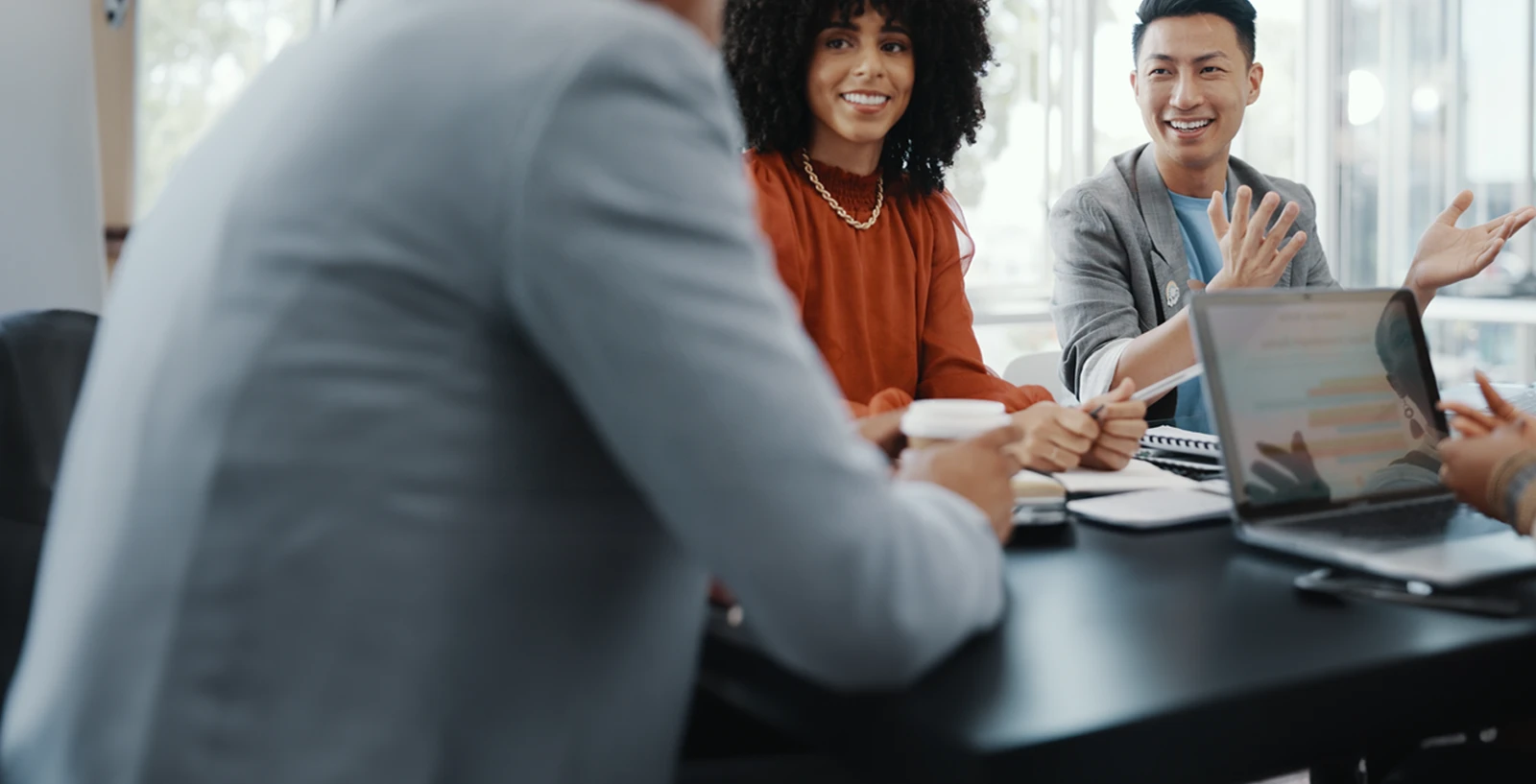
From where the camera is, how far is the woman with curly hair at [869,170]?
6.06 ft

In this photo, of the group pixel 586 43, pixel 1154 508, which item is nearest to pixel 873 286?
pixel 1154 508

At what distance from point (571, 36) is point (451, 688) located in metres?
0.34

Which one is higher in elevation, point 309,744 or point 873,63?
point 873,63

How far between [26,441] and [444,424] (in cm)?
57

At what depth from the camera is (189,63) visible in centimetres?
303

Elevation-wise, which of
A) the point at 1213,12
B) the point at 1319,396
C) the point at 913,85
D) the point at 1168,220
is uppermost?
the point at 1213,12

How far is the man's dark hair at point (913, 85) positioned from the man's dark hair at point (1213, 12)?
51 cm

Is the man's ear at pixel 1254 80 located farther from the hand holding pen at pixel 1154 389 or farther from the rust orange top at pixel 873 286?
the hand holding pen at pixel 1154 389

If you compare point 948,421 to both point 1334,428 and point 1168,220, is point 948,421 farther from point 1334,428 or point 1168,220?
point 1168,220

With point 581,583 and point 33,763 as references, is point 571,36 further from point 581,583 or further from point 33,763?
point 33,763

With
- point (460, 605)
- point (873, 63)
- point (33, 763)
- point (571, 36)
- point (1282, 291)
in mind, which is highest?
point (873, 63)

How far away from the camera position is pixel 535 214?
21.5 inches

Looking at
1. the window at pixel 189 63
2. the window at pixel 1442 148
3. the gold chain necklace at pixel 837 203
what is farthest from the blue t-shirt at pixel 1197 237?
the window at pixel 1442 148

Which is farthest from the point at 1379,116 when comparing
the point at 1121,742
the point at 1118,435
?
the point at 1121,742
